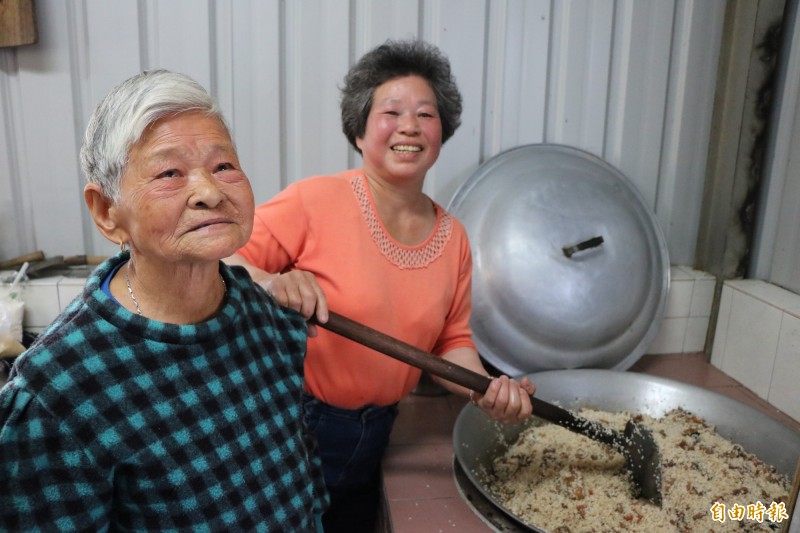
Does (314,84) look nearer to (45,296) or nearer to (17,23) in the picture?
(17,23)

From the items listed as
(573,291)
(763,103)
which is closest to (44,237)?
(573,291)

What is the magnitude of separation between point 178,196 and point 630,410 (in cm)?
148

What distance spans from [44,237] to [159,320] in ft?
4.69

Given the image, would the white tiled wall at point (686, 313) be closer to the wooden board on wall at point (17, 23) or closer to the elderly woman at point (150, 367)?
the elderly woman at point (150, 367)

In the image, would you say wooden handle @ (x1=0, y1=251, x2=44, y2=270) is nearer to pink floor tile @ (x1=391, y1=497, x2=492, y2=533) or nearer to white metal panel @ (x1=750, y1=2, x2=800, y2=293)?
pink floor tile @ (x1=391, y1=497, x2=492, y2=533)

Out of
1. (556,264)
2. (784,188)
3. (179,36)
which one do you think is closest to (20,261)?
(179,36)

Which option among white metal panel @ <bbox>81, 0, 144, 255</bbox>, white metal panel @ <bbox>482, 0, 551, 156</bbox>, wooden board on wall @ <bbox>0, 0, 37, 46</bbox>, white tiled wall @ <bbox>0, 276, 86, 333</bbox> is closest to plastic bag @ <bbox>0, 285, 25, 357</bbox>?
white tiled wall @ <bbox>0, 276, 86, 333</bbox>

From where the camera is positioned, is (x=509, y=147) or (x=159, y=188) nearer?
(x=159, y=188)

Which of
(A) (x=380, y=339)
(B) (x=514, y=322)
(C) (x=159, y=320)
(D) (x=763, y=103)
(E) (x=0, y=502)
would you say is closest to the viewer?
(E) (x=0, y=502)

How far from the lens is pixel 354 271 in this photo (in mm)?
1409

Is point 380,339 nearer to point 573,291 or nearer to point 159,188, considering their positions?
point 159,188

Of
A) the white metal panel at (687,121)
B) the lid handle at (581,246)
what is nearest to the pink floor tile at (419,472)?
the lid handle at (581,246)

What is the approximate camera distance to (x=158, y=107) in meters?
0.81

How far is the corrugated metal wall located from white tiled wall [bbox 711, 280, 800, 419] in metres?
0.38
